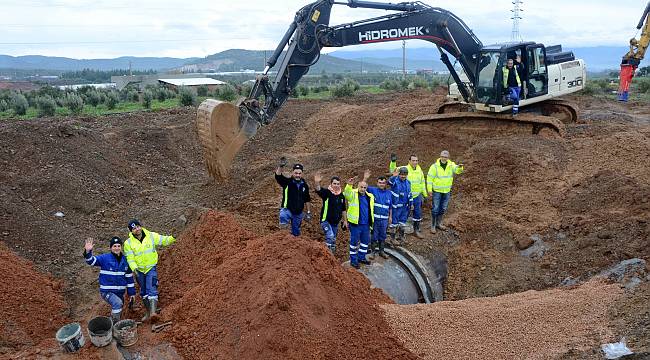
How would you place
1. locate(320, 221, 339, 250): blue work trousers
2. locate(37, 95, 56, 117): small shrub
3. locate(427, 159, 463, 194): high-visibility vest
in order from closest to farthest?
locate(320, 221, 339, 250): blue work trousers
locate(427, 159, 463, 194): high-visibility vest
locate(37, 95, 56, 117): small shrub

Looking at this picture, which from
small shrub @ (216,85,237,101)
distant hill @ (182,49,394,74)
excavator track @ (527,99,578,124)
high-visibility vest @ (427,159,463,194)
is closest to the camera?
high-visibility vest @ (427,159,463,194)

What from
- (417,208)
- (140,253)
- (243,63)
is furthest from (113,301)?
(243,63)

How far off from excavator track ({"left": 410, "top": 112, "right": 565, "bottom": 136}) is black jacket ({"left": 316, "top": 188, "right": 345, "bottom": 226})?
6.71m

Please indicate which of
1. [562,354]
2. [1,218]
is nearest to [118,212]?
[1,218]

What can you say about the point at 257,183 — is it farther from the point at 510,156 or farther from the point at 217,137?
the point at 510,156

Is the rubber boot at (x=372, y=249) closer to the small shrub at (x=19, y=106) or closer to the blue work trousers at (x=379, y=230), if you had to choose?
the blue work trousers at (x=379, y=230)

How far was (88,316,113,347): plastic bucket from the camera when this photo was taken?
6.16 metres

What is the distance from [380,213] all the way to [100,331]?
441 centimetres

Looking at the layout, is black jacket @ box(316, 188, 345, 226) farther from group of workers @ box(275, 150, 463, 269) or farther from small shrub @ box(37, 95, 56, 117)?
small shrub @ box(37, 95, 56, 117)

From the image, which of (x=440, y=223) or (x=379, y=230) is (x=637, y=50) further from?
(x=379, y=230)

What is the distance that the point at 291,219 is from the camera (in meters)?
8.77

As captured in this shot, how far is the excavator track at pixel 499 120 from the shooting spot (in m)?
13.1

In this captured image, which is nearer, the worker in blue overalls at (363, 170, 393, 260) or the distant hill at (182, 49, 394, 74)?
the worker in blue overalls at (363, 170, 393, 260)

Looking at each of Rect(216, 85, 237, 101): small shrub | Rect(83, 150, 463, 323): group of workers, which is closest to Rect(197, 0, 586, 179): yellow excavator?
Rect(83, 150, 463, 323): group of workers
